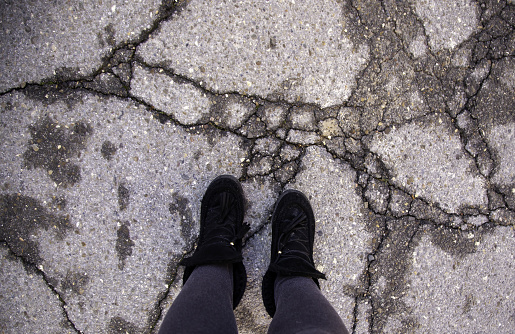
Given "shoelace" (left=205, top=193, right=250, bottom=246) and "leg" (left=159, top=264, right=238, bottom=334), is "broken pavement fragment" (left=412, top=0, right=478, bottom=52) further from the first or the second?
"leg" (left=159, top=264, right=238, bottom=334)

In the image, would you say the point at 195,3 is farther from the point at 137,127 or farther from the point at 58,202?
the point at 58,202

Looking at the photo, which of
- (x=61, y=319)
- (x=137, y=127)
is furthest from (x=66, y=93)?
(x=61, y=319)

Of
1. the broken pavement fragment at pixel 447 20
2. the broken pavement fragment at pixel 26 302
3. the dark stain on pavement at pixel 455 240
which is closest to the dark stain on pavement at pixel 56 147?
the broken pavement fragment at pixel 26 302

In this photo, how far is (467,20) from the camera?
6.61ft

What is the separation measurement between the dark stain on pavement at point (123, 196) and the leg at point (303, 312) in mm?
1178

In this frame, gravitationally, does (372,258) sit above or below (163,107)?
below

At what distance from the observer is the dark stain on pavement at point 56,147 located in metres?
1.92

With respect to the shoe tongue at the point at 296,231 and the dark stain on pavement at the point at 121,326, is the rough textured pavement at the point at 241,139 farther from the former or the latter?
the shoe tongue at the point at 296,231

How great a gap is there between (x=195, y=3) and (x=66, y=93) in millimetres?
1064

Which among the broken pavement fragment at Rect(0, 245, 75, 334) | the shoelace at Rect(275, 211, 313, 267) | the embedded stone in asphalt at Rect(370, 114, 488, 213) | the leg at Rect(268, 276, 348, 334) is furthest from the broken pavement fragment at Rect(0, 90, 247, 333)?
the embedded stone in asphalt at Rect(370, 114, 488, 213)

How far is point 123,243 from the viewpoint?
6.39ft

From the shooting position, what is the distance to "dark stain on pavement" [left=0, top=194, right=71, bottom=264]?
76.2 inches

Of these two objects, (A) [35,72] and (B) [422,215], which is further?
(B) [422,215]

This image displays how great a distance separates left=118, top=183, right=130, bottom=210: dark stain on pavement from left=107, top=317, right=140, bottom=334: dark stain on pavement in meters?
0.80
